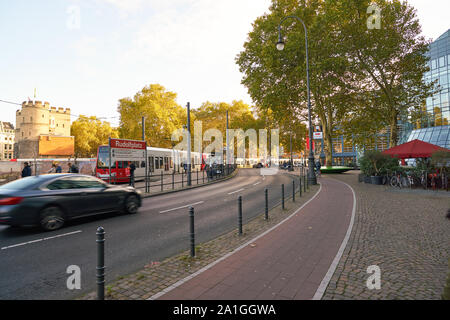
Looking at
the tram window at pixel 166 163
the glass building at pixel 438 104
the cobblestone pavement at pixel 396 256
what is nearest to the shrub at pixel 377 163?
the cobblestone pavement at pixel 396 256

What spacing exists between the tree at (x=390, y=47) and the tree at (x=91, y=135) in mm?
54285

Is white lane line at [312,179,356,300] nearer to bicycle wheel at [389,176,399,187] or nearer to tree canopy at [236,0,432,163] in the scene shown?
bicycle wheel at [389,176,399,187]

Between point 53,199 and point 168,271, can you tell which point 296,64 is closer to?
point 53,199

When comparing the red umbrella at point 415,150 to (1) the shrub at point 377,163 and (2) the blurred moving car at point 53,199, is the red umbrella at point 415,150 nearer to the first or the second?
(1) the shrub at point 377,163

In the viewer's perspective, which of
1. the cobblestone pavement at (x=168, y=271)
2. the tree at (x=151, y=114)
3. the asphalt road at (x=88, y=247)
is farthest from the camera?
the tree at (x=151, y=114)

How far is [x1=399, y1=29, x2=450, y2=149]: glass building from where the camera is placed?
1467 inches

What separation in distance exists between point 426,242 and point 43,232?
9.09m

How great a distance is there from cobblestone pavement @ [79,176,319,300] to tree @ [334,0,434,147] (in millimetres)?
23037

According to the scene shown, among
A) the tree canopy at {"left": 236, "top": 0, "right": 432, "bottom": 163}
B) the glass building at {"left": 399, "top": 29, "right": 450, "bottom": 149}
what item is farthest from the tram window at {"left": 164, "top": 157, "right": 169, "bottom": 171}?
the glass building at {"left": 399, "top": 29, "right": 450, "bottom": 149}

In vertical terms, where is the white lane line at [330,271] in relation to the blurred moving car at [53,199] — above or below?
below

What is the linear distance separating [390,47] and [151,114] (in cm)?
3445

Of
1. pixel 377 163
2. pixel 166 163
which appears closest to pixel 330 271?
pixel 377 163

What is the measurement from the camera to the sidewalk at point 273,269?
133 inches

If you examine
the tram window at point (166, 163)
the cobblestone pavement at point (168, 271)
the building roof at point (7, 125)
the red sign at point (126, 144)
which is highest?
the building roof at point (7, 125)
